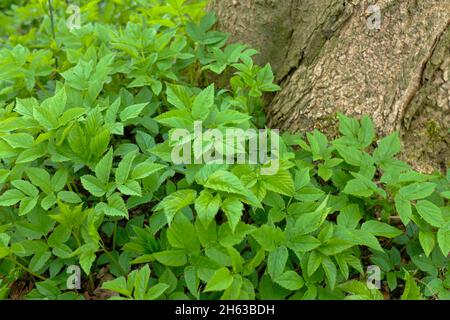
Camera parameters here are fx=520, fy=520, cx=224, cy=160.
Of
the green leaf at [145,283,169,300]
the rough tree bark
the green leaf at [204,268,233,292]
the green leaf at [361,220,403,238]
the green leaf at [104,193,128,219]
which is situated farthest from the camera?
the rough tree bark

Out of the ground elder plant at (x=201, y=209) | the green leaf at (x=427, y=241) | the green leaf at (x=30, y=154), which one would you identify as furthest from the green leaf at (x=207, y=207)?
the green leaf at (x=427, y=241)

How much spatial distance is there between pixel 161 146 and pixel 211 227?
0.48 metres

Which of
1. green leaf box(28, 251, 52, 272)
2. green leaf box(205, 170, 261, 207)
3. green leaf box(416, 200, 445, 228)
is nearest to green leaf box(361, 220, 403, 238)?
green leaf box(416, 200, 445, 228)

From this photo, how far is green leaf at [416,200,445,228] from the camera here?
2211 mm

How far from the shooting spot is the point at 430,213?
2232 millimetres

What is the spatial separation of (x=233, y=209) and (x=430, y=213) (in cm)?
87

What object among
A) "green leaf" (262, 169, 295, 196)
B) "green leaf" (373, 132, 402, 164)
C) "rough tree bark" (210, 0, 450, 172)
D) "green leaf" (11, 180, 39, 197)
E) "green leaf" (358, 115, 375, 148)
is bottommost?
"green leaf" (11, 180, 39, 197)

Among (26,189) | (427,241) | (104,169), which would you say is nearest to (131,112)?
(104,169)

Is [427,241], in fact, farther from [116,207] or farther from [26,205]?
[26,205]

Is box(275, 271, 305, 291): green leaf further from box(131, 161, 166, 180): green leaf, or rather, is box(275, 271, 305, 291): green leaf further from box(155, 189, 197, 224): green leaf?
box(131, 161, 166, 180): green leaf

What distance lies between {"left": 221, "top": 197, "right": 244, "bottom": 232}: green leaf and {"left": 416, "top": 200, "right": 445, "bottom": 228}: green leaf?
80cm

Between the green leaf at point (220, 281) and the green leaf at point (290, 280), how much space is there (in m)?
0.23

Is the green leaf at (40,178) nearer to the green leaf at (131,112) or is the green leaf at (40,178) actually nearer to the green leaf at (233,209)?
the green leaf at (131,112)

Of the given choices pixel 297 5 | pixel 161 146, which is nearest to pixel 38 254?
pixel 161 146
